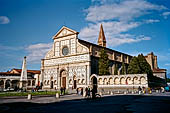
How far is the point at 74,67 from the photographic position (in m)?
44.1

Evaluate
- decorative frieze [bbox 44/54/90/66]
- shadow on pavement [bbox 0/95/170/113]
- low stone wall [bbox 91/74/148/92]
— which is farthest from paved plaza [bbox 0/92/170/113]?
decorative frieze [bbox 44/54/90/66]

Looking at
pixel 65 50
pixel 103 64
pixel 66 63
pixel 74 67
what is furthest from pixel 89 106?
pixel 65 50

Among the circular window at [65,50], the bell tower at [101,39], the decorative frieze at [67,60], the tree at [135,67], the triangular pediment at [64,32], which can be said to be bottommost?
the tree at [135,67]

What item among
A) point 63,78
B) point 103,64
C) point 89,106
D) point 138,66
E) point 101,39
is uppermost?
point 101,39

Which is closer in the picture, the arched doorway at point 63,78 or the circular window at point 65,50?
the arched doorway at point 63,78

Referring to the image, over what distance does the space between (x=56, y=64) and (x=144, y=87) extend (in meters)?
25.3

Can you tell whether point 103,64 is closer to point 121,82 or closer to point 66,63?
point 121,82

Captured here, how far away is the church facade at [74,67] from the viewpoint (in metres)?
38.7

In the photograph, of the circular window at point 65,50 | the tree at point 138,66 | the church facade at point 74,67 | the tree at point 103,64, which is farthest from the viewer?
the circular window at point 65,50

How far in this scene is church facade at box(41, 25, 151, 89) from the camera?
127 feet

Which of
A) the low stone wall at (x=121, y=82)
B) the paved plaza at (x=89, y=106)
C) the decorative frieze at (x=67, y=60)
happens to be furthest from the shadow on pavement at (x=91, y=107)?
the decorative frieze at (x=67, y=60)

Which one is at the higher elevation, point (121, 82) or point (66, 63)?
point (66, 63)

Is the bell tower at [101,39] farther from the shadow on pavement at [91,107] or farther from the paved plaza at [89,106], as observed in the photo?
the shadow on pavement at [91,107]

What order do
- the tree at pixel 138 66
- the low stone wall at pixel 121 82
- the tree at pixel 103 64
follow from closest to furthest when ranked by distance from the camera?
1. the low stone wall at pixel 121 82
2. the tree at pixel 103 64
3. the tree at pixel 138 66
